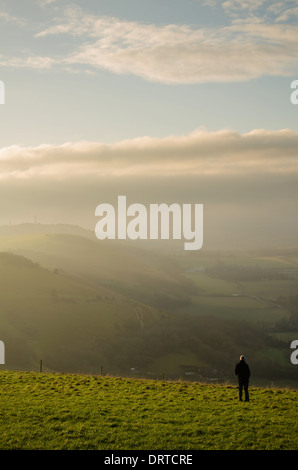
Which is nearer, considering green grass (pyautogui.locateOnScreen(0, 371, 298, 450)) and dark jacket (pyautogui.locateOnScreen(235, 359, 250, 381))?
green grass (pyautogui.locateOnScreen(0, 371, 298, 450))

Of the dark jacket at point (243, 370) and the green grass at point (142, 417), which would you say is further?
the dark jacket at point (243, 370)

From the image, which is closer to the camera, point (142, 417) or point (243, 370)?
point (142, 417)

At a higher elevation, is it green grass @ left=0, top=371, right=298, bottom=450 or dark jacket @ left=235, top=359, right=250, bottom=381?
dark jacket @ left=235, top=359, right=250, bottom=381

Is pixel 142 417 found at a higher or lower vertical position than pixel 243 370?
lower

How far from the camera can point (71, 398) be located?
99.7ft

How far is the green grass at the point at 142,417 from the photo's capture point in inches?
838

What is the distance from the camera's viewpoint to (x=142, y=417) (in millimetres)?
25656

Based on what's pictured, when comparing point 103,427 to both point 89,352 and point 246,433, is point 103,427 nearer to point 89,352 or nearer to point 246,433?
point 246,433

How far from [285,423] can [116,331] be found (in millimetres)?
167226

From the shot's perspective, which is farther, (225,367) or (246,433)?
(225,367)

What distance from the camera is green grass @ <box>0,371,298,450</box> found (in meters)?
21.3

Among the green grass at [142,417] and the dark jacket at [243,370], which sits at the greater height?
the dark jacket at [243,370]

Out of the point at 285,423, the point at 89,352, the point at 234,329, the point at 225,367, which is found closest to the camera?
the point at 285,423
